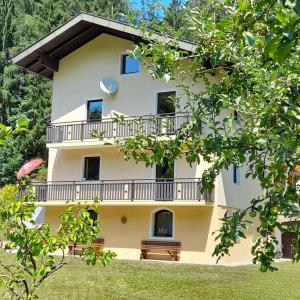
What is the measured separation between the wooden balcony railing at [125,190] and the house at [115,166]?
0.04 meters

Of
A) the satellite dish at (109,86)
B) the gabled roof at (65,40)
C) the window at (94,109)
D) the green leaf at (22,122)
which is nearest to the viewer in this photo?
the green leaf at (22,122)

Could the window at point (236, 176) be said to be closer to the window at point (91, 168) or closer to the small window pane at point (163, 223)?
the small window pane at point (163, 223)

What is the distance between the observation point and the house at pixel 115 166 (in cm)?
1972

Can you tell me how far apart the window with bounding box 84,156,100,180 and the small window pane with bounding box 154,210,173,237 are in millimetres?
3293

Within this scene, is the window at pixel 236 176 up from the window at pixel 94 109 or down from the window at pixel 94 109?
down

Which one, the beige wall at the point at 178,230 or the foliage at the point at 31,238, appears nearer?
the foliage at the point at 31,238

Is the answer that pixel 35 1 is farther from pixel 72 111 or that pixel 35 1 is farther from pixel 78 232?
pixel 78 232

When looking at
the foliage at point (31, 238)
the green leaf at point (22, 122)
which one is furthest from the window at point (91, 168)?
the green leaf at point (22, 122)

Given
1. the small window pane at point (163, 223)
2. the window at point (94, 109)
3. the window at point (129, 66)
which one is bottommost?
the small window pane at point (163, 223)

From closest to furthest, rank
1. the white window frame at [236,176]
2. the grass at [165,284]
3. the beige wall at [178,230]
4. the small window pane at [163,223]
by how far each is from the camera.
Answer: the grass at [165,284] < the beige wall at [178,230] < the small window pane at [163,223] < the white window frame at [236,176]

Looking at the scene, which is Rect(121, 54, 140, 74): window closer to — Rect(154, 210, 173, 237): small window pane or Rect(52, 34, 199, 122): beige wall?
Rect(52, 34, 199, 122): beige wall

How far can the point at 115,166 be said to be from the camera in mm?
21562

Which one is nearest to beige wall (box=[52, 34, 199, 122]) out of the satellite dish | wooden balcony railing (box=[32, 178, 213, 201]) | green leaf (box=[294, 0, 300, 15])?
the satellite dish

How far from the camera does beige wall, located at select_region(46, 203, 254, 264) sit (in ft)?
64.0
